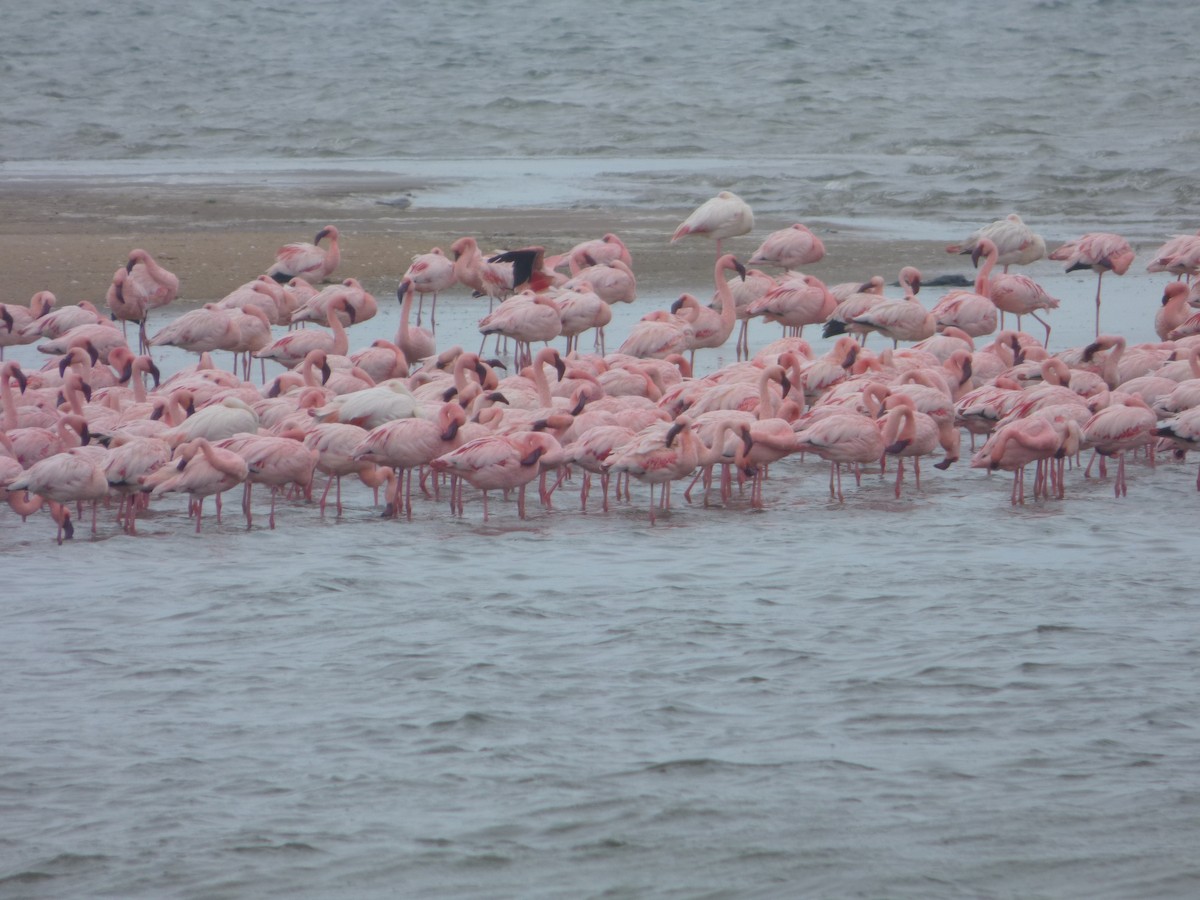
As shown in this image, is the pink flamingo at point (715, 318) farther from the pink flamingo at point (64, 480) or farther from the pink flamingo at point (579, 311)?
the pink flamingo at point (64, 480)

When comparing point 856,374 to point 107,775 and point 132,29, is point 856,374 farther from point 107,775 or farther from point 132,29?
point 132,29

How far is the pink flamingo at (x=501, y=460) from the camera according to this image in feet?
28.1

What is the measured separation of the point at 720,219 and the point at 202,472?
6.89 meters

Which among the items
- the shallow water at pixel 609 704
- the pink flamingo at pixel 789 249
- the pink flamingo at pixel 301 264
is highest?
the pink flamingo at pixel 789 249

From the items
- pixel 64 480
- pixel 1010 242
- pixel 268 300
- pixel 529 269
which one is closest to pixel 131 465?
pixel 64 480

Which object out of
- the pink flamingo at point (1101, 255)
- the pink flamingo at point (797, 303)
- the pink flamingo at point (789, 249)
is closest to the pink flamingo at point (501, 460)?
the pink flamingo at point (797, 303)

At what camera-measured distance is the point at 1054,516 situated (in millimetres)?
8570

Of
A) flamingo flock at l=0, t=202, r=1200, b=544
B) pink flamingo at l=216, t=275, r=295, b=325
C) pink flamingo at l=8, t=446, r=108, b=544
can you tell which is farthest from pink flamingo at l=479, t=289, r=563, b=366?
pink flamingo at l=8, t=446, r=108, b=544

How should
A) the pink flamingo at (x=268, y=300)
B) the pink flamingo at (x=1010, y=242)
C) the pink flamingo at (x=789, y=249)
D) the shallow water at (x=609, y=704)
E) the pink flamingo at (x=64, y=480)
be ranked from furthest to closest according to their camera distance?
the pink flamingo at (x=1010, y=242) < the pink flamingo at (x=789, y=249) < the pink flamingo at (x=268, y=300) < the pink flamingo at (x=64, y=480) < the shallow water at (x=609, y=704)

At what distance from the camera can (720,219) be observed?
14125 mm

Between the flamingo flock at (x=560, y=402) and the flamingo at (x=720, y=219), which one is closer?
the flamingo flock at (x=560, y=402)

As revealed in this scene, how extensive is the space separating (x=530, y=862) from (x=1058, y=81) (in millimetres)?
29987

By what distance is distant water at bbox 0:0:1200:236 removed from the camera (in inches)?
861

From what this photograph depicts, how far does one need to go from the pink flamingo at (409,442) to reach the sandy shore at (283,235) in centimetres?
572
